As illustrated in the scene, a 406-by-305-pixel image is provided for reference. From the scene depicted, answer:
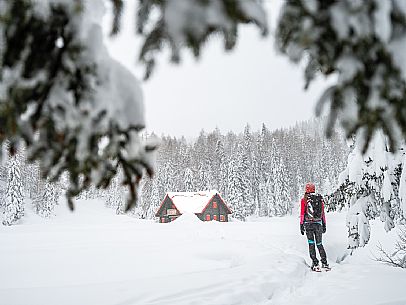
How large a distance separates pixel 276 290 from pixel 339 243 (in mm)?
8722

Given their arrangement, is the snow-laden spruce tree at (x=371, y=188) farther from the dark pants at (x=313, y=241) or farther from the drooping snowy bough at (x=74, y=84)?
the drooping snowy bough at (x=74, y=84)

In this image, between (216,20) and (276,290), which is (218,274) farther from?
(216,20)

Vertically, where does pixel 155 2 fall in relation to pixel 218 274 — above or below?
above

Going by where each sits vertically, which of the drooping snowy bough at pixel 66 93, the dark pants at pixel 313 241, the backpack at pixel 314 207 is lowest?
the dark pants at pixel 313 241

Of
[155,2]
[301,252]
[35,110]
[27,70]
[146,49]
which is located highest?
[155,2]

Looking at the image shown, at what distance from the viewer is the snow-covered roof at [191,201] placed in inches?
1629

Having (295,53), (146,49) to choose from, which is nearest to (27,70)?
(146,49)

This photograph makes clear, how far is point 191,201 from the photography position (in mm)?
42750

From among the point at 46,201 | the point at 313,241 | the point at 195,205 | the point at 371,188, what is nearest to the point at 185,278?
the point at 313,241

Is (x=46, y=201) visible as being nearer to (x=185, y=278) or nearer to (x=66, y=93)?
(x=185, y=278)

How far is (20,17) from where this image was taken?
1319mm

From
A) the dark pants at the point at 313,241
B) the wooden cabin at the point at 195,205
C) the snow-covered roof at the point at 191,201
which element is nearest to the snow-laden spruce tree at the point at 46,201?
the wooden cabin at the point at 195,205

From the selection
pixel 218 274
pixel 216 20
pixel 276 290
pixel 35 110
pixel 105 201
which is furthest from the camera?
pixel 105 201

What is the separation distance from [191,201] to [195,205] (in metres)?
0.97
